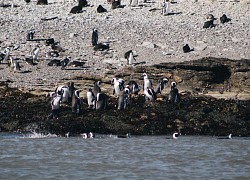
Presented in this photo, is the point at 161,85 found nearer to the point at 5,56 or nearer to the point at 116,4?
the point at 5,56

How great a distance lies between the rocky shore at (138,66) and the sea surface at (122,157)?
921 millimetres

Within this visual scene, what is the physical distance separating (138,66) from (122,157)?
1305 cm

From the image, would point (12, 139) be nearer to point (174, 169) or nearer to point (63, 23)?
point (174, 169)

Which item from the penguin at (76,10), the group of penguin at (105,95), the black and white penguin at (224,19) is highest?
the penguin at (76,10)

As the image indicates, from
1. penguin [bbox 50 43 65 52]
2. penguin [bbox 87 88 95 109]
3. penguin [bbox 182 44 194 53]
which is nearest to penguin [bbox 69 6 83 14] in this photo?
penguin [bbox 50 43 65 52]

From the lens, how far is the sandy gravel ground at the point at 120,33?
3466cm

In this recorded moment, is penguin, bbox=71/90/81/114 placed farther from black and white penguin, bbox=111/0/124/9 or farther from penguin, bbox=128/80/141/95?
black and white penguin, bbox=111/0/124/9

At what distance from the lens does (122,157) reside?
20766mm

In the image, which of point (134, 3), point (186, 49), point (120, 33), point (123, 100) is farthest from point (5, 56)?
point (134, 3)

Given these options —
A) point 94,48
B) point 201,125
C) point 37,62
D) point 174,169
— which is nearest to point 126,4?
point 94,48

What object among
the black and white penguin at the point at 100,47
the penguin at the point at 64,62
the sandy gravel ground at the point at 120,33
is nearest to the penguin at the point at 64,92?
the sandy gravel ground at the point at 120,33

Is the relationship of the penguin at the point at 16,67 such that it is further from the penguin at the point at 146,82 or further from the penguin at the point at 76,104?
the penguin at the point at 76,104

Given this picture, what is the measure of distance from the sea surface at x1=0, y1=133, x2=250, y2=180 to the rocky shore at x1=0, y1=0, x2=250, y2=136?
92 centimetres

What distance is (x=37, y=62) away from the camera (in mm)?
34375
